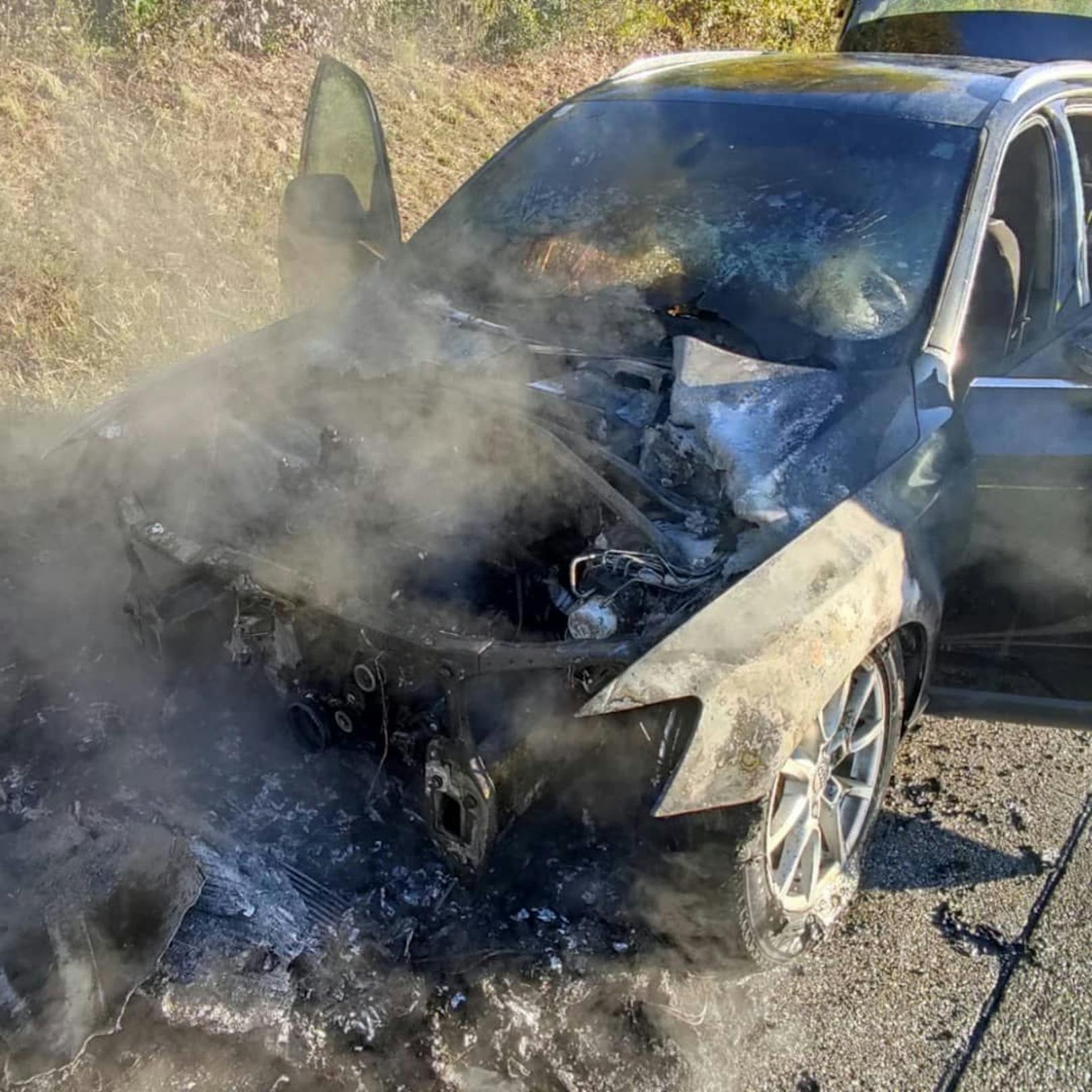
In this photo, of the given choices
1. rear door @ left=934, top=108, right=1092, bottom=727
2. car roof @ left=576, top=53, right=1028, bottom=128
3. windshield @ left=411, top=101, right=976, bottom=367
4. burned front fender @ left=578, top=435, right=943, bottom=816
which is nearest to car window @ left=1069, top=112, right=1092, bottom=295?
car roof @ left=576, top=53, right=1028, bottom=128

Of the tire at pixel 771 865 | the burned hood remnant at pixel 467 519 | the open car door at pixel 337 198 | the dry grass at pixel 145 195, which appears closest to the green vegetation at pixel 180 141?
the dry grass at pixel 145 195

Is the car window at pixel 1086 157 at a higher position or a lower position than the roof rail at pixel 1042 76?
lower

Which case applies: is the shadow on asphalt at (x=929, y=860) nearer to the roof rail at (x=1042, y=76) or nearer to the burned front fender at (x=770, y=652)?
the burned front fender at (x=770, y=652)

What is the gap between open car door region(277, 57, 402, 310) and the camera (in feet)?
11.9

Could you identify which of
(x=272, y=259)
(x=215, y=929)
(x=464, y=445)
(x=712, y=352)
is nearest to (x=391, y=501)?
(x=464, y=445)

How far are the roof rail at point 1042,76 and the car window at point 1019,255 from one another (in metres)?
0.11

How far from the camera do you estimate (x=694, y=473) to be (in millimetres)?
2502

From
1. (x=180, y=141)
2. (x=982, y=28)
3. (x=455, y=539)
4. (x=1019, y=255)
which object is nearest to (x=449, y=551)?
(x=455, y=539)

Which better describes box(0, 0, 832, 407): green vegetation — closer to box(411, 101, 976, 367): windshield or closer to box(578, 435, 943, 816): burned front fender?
box(411, 101, 976, 367): windshield

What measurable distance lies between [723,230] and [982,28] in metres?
2.87

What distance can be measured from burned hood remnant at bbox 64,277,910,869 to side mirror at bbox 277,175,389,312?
74 centimetres

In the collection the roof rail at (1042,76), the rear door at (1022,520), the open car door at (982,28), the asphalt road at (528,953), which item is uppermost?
the roof rail at (1042,76)

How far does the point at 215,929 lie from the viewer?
2473mm

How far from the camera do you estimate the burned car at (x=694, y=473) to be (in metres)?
2.14
